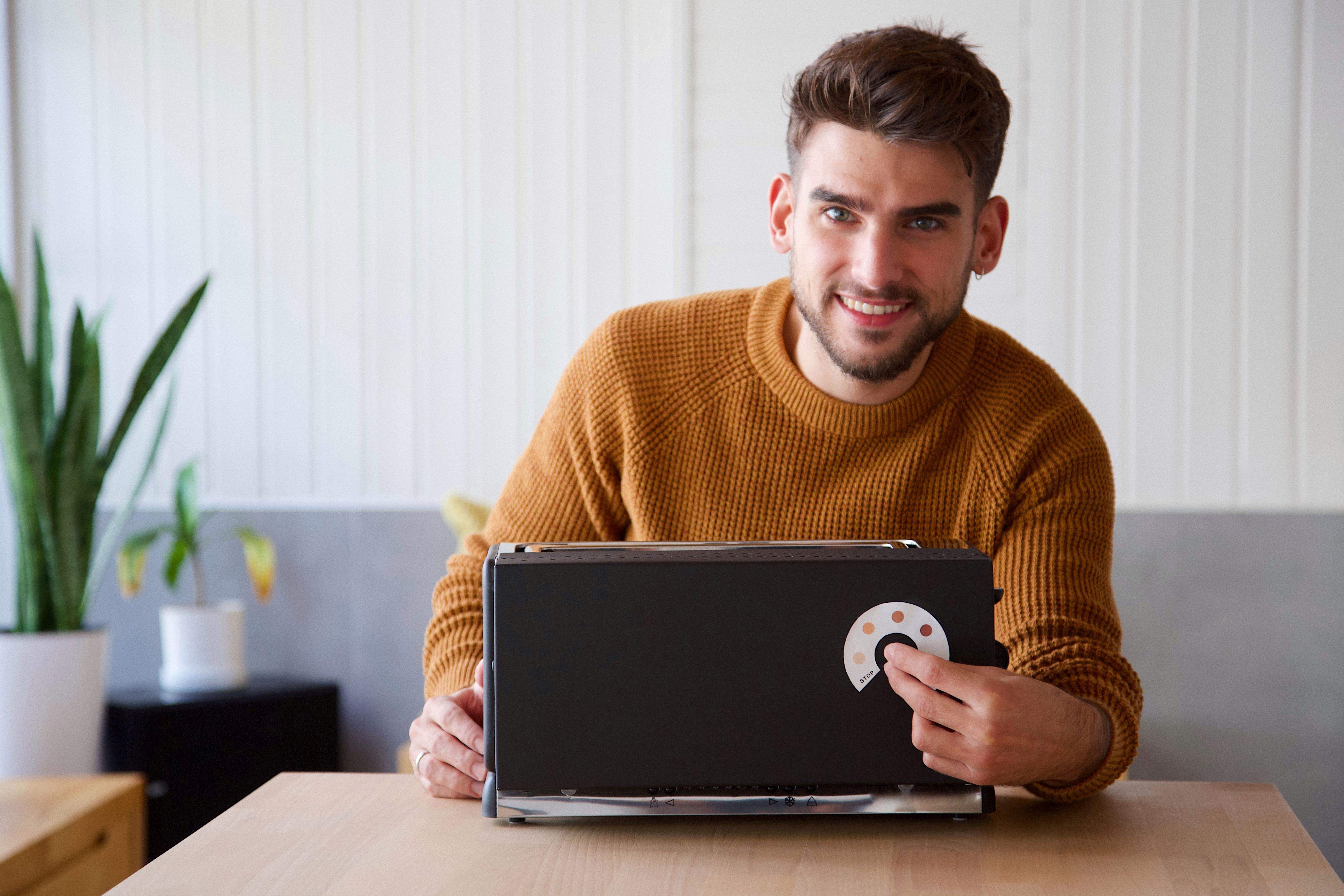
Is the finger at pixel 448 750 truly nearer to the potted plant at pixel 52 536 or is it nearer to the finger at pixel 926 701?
the finger at pixel 926 701

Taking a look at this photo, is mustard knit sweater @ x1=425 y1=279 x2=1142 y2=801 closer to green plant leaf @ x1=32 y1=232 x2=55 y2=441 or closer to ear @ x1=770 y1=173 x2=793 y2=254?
ear @ x1=770 y1=173 x2=793 y2=254

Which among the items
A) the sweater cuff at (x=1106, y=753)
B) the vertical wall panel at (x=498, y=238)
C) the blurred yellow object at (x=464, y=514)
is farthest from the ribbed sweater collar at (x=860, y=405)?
the vertical wall panel at (x=498, y=238)

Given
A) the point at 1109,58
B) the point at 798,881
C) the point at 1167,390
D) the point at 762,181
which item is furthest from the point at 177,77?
the point at 798,881

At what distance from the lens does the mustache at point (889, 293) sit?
3.52 feet

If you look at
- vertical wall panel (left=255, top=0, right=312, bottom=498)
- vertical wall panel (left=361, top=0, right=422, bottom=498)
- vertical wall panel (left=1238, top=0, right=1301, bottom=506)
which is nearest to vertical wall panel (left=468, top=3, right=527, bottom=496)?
vertical wall panel (left=361, top=0, right=422, bottom=498)

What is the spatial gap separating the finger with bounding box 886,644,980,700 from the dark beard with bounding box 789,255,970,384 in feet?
1.45

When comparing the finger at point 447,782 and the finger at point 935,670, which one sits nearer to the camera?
the finger at point 935,670

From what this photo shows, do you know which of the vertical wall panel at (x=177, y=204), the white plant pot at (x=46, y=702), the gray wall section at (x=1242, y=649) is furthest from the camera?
the vertical wall panel at (x=177, y=204)

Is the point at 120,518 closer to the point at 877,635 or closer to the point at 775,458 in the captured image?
the point at 775,458

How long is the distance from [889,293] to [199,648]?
6.25ft

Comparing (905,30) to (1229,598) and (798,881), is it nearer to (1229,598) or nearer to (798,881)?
(798,881)

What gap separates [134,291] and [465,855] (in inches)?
95.0

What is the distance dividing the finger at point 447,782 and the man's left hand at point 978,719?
34 centimetres

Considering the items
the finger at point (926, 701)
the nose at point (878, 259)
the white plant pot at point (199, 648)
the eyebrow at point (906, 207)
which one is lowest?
the white plant pot at point (199, 648)
